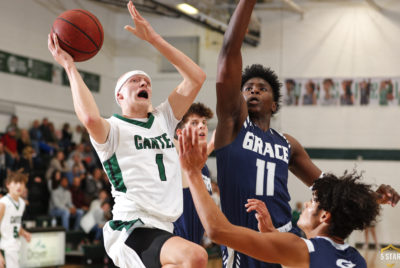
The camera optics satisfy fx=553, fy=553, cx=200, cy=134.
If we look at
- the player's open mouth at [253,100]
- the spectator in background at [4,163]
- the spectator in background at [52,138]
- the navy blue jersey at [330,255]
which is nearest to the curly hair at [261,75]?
the player's open mouth at [253,100]

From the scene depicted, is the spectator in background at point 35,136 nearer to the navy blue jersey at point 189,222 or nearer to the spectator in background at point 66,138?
the spectator in background at point 66,138

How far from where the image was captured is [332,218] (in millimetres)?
2822

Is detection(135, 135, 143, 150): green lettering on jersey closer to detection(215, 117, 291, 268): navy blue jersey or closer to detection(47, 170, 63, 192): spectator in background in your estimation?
detection(215, 117, 291, 268): navy blue jersey

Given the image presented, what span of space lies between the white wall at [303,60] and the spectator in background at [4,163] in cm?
275

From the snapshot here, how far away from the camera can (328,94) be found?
18.2m

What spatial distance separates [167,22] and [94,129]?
16.9 meters

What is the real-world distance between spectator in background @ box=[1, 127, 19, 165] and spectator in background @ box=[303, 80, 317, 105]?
30.8ft

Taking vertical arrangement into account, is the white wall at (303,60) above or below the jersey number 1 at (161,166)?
above

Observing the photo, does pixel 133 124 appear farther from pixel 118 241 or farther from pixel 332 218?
pixel 332 218

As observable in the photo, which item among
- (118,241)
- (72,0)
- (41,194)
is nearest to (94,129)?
(118,241)

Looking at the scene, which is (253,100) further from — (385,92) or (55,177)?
(385,92)

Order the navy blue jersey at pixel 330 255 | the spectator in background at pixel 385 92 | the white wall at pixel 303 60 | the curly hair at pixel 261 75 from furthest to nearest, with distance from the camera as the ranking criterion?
1. the spectator in background at pixel 385 92
2. the white wall at pixel 303 60
3. the curly hair at pixel 261 75
4. the navy blue jersey at pixel 330 255

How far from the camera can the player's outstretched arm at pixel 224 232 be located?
2.32 m

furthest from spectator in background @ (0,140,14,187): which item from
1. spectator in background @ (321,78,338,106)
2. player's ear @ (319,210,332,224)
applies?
player's ear @ (319,210,332,224)
